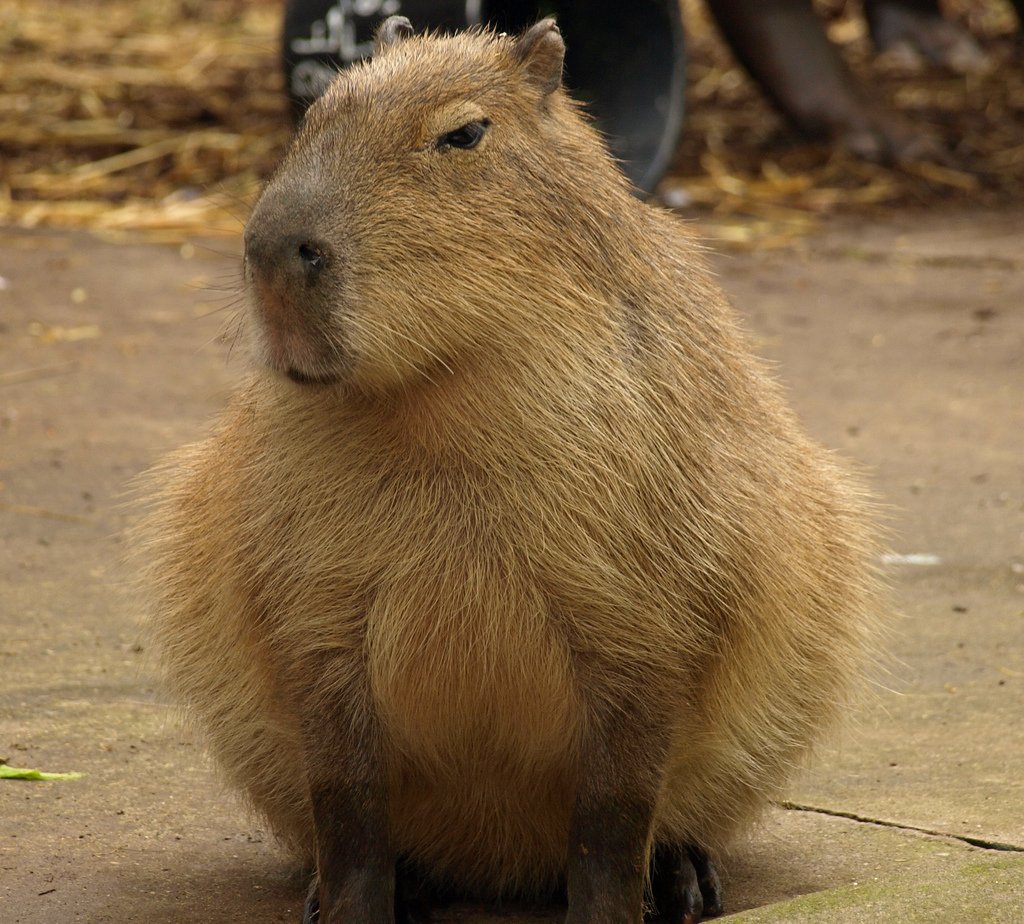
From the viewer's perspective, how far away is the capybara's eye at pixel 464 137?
215 cm

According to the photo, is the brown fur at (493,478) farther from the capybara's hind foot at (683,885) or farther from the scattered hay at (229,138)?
the scattered hay at (229,138)

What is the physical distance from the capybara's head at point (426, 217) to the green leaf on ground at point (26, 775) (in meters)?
1.10

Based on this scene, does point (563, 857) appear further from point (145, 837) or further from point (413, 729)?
point (145, 837)

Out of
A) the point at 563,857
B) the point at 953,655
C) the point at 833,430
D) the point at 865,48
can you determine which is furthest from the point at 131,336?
the point at 865,48

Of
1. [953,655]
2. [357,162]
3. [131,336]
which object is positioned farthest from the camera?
[131,336]

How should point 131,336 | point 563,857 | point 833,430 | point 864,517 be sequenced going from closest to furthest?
point 563,857, point 864,517, point 833,430, point 131,336

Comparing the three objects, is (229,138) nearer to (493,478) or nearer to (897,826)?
(897,826)

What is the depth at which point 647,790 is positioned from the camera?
2.29m

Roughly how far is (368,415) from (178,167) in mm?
6586

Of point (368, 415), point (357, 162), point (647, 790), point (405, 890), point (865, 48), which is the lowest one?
point (865, 48)

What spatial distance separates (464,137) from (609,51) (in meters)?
5.81

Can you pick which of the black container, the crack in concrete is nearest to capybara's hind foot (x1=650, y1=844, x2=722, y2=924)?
the crack in concrete

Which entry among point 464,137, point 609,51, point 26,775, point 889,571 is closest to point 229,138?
point 609,51

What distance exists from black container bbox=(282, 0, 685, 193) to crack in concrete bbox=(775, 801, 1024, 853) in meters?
4.67
